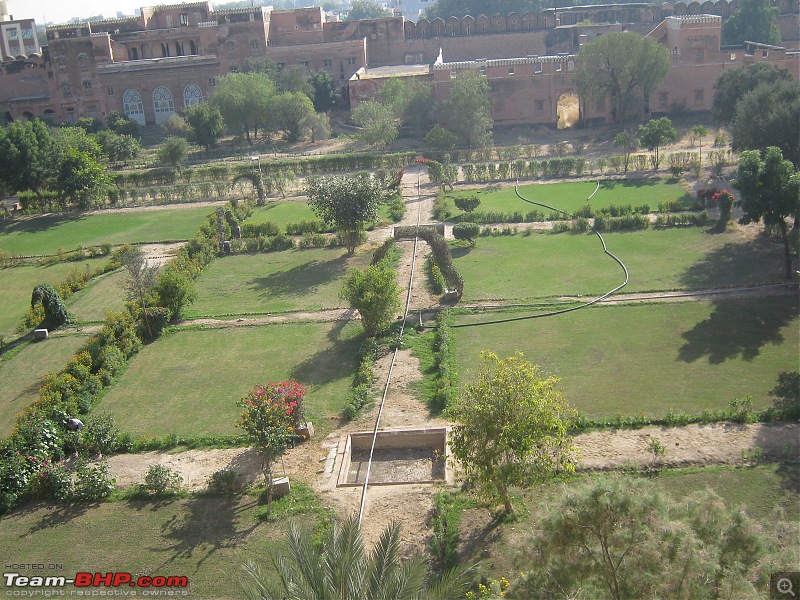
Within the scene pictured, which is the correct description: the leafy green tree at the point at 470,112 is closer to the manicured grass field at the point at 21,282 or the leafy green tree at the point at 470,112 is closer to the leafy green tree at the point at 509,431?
the manicured grass field at the point at 21,282

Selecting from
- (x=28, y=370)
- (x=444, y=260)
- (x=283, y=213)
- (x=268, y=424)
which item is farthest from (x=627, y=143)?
(x=268, y=424)

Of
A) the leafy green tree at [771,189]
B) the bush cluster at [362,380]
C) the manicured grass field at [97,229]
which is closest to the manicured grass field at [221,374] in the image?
the bush cluster at [362,380]

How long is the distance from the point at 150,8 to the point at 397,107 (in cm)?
2881

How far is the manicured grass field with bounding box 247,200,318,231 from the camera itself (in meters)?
31.6

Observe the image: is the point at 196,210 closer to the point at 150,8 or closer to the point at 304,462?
the point at 304,462

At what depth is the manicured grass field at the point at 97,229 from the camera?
1204 inches

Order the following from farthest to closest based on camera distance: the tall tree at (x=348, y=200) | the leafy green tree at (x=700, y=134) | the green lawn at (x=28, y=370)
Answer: the leafy green tree at (x=700, y=134) → the tall tree at (x=348, y=200) → the green lawn at (x=28, y=370)

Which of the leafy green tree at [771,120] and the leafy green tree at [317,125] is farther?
the leafy green tree at [317,125]

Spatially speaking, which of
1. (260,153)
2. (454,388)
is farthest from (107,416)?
(260,153)

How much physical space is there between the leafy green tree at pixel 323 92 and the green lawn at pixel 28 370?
120ft

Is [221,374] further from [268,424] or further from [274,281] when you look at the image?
[274,281]

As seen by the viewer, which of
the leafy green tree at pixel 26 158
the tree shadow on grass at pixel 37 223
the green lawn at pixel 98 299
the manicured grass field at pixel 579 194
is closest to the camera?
the green lawn at pixel 98 299

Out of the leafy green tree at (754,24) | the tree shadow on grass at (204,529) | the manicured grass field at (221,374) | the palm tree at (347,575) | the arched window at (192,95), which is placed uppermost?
the leafy green tree at (754,24)

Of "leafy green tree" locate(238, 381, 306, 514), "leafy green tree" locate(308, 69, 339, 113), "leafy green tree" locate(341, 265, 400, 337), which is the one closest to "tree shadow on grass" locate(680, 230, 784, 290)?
"leafy green tree" locate(341, 265, 400, 337)
